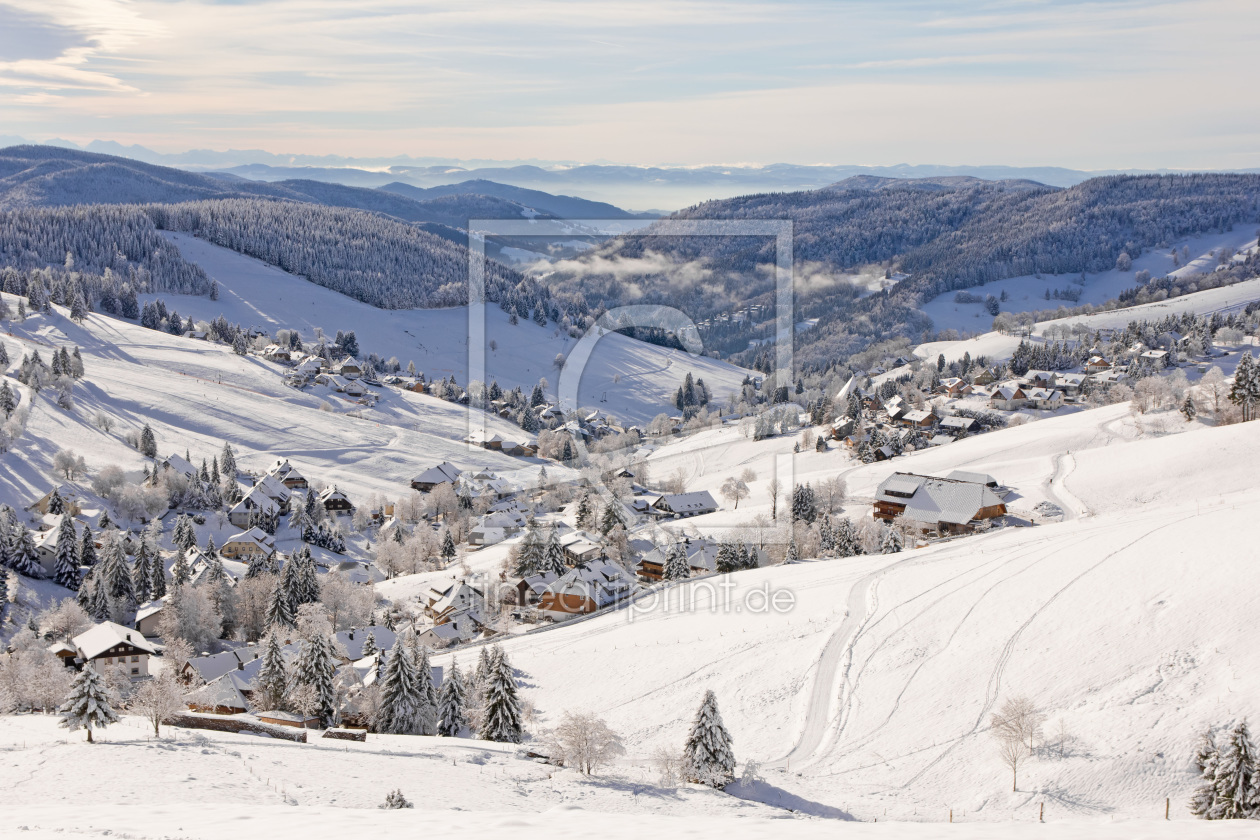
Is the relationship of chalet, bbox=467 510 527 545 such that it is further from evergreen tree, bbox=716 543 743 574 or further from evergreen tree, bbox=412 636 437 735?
evergreen tree, bbox=412 636 437 735

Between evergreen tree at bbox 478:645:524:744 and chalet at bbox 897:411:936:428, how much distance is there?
6101 cm

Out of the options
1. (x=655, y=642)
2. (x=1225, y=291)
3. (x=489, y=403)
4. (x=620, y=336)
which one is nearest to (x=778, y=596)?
(x=655, y=642)

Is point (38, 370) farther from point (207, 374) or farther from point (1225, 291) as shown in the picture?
point (1225, 291)

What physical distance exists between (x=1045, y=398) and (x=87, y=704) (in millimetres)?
84545

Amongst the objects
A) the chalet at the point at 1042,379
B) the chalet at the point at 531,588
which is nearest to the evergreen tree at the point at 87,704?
Answer: the chalet at the point at 531,588

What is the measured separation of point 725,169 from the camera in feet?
443

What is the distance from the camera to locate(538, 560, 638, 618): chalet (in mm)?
39719

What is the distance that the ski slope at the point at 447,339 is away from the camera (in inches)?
4636

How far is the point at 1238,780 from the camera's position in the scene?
17.6 meters

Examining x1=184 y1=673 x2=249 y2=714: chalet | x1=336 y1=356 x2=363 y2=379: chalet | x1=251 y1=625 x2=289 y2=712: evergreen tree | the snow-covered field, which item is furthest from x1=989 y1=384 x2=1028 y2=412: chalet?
the snow-covered field

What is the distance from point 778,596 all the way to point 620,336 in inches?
3915

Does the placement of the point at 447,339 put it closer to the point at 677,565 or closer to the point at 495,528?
the point at 495,528

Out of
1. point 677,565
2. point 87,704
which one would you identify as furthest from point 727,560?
point 87,704

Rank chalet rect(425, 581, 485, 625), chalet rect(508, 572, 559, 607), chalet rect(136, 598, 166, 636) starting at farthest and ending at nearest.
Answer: chalet rect(508, 572, 559, 607) < chalet rect(136, 598, 166, 636) < chalet rect(425, 581, 485, 625)
